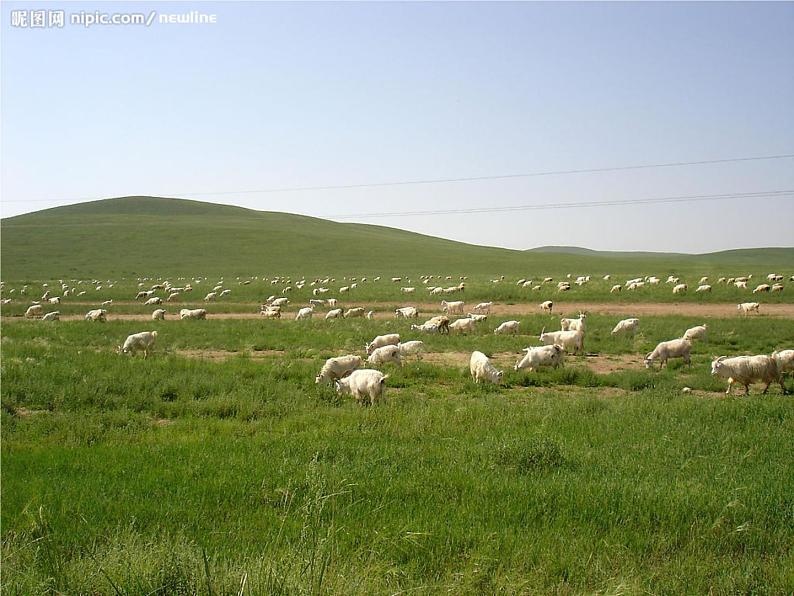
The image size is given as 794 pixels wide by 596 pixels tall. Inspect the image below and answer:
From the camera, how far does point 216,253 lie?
86.3 m

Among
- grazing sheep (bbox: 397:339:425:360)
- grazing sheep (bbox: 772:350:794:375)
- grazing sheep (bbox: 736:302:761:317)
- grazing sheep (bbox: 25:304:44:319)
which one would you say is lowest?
grazing sheep (bbox: 25:304:44:319)

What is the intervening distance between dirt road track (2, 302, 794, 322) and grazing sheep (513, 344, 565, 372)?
41.4 ft

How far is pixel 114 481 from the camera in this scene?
6.45 metres


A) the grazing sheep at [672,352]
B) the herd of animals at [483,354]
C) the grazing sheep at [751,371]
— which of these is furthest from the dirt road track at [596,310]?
the grazing sheep at [751,371]

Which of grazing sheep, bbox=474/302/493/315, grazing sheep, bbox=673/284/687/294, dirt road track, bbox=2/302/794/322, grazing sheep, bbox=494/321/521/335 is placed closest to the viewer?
grazing sheep, bbox=494/321/521/335

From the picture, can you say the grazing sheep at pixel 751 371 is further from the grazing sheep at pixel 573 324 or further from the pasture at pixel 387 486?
the grazing sheep at pixel 573 324

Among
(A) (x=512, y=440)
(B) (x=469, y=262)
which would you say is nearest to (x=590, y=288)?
(A) (x=512, y=440)

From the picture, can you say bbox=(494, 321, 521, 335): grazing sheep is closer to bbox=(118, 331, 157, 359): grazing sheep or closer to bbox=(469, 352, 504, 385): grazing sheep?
bbox=(469, 352, 504, 385): grazing sheep

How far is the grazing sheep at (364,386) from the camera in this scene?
435 inches

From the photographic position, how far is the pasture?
440 centimetres

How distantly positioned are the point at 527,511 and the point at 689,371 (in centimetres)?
1109

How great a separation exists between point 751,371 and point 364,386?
8.46 metres

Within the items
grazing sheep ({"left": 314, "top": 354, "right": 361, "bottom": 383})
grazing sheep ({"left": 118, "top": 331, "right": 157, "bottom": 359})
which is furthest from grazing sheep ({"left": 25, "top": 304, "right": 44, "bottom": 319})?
grazing sheep ({"left": 314, "top": 354, "right": 361, "bottom": 383})

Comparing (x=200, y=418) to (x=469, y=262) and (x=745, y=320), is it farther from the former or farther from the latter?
(x=469, y=262)
